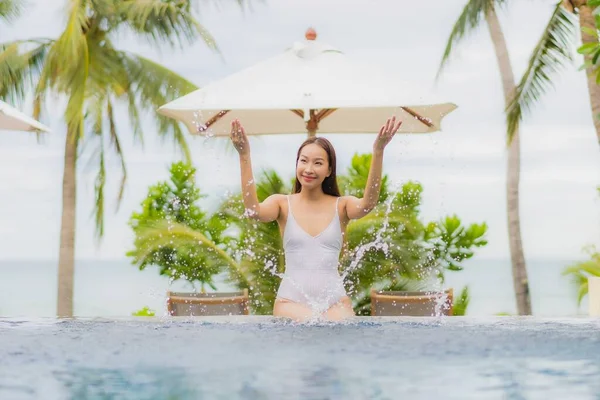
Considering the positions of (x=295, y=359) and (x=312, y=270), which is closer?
(x=295, y=359)

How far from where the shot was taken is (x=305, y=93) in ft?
22.9

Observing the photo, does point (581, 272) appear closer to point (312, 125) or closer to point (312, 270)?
point (312, 125)

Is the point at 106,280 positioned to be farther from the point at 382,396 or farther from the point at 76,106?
the point at 382,396

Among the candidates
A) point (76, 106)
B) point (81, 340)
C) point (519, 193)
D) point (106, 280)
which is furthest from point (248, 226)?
point (106, 280)

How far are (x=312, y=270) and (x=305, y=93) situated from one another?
8.76 ft

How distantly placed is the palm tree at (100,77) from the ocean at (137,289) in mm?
1556

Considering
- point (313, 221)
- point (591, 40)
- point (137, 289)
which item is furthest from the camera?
point (591, 40)

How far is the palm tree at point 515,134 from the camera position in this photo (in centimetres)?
1552

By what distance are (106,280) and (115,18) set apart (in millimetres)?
49703

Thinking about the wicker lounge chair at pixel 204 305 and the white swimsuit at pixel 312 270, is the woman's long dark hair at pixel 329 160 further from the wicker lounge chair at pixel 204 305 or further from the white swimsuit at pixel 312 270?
the wicker lounge chair at pixel 204 305

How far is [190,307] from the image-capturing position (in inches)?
266

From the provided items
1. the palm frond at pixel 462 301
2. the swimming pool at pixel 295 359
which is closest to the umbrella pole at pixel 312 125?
the palm frond at pixel 462 301

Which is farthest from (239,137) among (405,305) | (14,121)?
(14,121)

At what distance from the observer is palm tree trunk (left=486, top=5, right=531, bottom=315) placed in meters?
15.5
